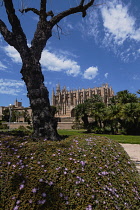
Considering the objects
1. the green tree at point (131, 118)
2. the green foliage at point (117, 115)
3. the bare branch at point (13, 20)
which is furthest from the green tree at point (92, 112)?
the bare branch at point (13, 20)

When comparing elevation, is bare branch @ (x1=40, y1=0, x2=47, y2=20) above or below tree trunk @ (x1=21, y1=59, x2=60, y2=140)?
above

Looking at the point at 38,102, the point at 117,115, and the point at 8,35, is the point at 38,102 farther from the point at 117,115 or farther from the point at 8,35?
the point at 117,115

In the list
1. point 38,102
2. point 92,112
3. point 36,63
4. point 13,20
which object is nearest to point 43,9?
point 13,20

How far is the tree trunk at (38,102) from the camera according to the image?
3.52 metres

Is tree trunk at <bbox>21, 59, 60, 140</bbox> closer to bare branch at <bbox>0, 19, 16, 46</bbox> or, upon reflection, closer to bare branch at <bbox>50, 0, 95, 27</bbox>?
bare branch at <bbox>0, 19, 16, 46</bbox>

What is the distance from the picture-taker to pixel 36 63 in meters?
3.83

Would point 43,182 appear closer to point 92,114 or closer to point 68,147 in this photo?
point 68,147

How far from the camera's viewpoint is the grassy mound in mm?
1768

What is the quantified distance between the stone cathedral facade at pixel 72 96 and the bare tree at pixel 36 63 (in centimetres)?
7261

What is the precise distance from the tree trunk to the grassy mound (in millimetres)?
795

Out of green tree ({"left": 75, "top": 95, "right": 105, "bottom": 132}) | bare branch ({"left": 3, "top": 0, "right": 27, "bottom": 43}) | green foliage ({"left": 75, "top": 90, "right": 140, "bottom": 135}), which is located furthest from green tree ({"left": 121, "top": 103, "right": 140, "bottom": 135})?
bare branch ({"left": 3, "top": 0, "right": 27, "bottom": 43})

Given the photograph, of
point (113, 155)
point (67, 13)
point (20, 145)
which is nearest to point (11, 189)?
point (20, 145)

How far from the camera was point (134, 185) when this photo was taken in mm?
2340

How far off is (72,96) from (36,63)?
90.7 m
